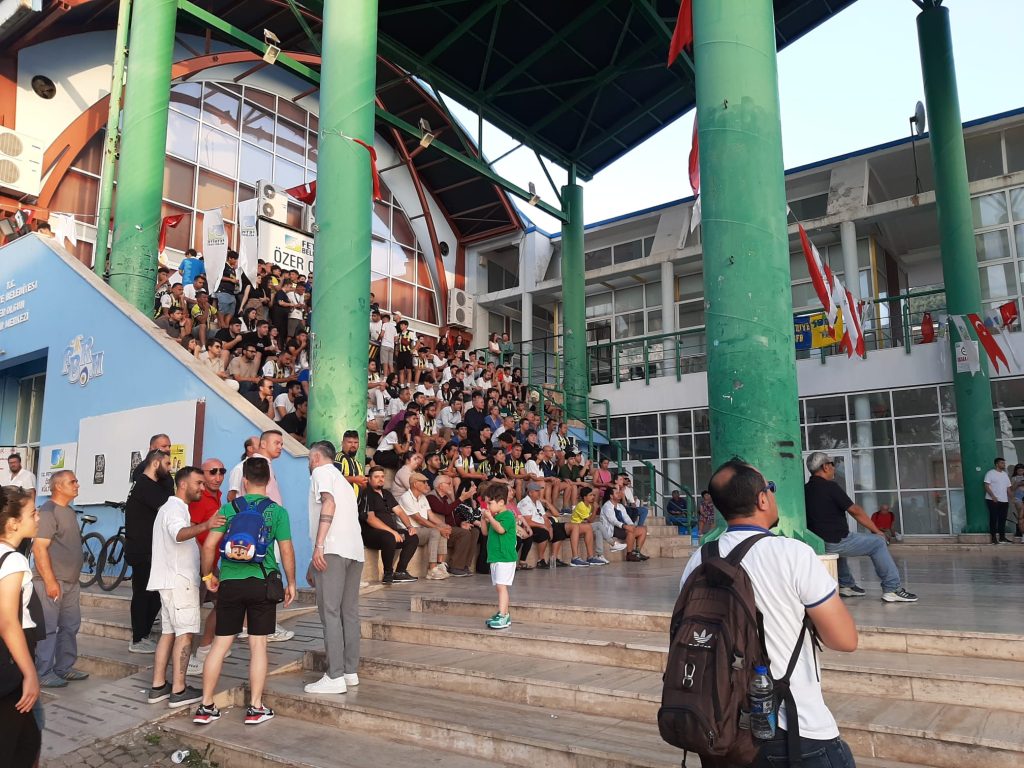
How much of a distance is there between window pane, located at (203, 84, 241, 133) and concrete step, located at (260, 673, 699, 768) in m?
17.9

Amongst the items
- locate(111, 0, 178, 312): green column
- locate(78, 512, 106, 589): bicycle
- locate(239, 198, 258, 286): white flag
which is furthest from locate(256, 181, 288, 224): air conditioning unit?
locate(78, 512, 106, 589): bicycle

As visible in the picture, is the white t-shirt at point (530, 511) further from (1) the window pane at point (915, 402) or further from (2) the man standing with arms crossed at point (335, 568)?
(1) the window pane at point (915, 402)

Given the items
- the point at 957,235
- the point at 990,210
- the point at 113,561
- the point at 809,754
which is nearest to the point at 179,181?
the point at 113,561

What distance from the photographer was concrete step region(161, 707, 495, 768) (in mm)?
4246

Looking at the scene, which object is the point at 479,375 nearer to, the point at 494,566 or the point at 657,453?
the point at 657,453

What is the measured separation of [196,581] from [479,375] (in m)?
11.7

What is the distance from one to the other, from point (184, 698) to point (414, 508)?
451 centimetres

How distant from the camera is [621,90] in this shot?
19.1 m

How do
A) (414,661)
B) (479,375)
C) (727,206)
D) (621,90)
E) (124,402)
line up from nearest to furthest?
1. (414,661)
2. (727,206)
3. (124,402)
4. (479,375)
5. (621,90)

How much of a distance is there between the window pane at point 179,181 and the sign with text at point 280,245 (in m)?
3.28

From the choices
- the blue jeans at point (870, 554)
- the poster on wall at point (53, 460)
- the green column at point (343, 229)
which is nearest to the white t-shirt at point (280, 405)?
the green column at point (343, 229)

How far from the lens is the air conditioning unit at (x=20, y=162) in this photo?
15.0 metres

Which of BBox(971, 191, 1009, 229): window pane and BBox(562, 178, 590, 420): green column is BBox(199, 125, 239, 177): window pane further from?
BBox(971, 191, 1009, 229): window pane

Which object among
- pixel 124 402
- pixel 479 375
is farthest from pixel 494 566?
pixel 479 375
